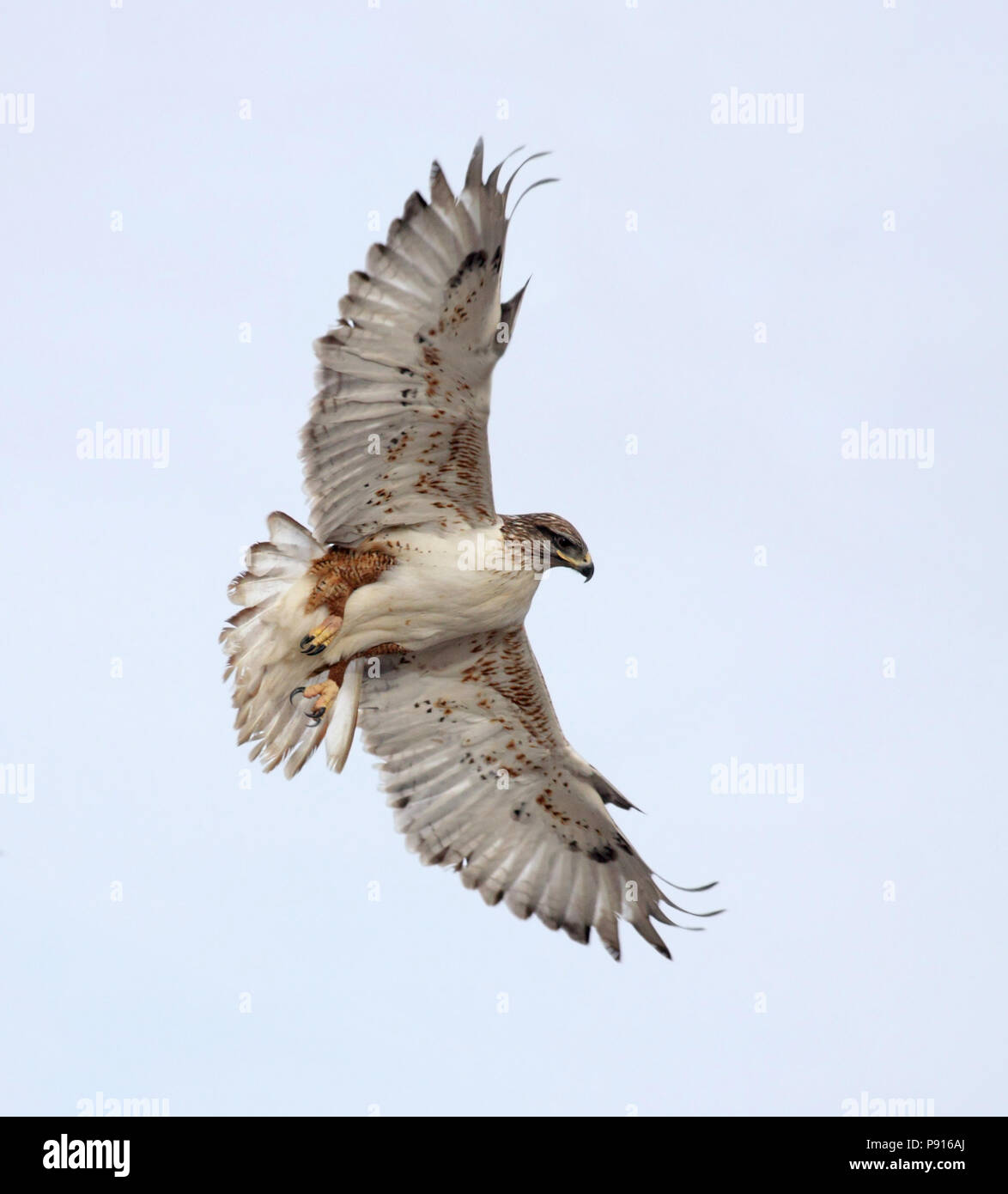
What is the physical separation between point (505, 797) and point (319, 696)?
195 centimetres

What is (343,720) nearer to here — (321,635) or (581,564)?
(321,635)

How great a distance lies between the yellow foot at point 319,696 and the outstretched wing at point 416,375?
1.12 metres

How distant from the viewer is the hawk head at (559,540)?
13727mm

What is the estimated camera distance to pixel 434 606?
13742 mm

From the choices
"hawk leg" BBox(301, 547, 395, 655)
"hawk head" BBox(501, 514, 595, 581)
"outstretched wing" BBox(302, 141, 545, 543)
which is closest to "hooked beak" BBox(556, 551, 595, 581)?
"hawk head" BBox(501, 514, 595, 581)

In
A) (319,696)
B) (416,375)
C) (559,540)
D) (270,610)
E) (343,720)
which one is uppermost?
(416,375)

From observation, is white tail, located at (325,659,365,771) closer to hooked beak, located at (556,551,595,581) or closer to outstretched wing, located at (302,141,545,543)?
outstretched wing, located at (302,141,545,543)

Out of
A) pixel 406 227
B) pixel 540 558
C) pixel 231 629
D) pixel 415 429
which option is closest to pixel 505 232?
pixel 406 227

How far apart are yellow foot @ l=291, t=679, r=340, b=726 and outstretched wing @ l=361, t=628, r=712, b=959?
743 millimetres

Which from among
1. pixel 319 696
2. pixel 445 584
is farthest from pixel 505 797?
pixel 445 584

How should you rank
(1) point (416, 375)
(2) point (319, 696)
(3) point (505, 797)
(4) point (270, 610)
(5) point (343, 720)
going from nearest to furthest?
(1) point (416, 375) → (4) point (270, 610) → (2) point (319, 696) → (5) point (343, 720) → (3) point (505, 797)

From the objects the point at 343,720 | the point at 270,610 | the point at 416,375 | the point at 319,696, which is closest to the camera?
the point at 416,375

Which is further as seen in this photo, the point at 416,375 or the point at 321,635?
the point at 321,635

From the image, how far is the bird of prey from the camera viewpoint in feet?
42.3
